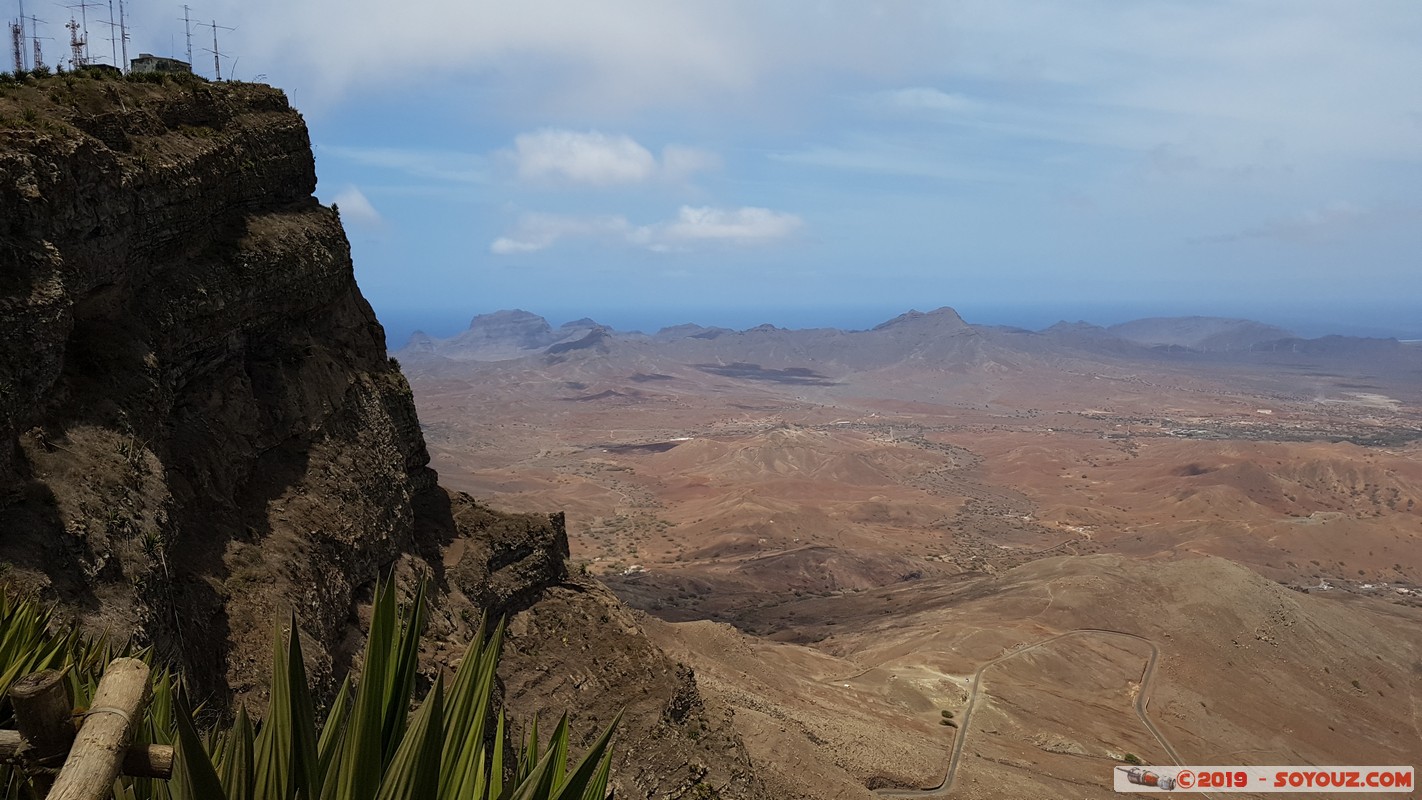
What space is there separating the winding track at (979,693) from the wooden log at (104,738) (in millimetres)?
23025

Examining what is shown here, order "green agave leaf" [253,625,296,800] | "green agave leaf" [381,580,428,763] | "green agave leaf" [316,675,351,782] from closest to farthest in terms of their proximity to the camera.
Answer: "green agave leaf" [253,625,296,800] → "green agave leaf" [381,580,428,763] → "green agave leaf" [316,675,351,782]

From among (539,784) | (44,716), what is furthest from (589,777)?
(44,716)

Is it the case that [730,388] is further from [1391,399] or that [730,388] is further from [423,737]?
[423,737]

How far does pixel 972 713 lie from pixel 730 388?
504 ft

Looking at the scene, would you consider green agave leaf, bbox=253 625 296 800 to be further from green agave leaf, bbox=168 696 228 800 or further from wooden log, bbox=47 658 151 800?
wooden log, bbox=47 658 151 800

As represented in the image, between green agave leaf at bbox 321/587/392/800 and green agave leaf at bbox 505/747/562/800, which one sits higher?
green agave leaf at bbox 321/587/392/800

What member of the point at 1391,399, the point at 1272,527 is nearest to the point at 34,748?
the point at 1272,527

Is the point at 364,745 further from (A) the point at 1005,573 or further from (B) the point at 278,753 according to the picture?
(A) the point at 1005,573

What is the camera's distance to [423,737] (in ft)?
8.75

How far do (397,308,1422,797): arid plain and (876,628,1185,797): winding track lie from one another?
0.51 ft

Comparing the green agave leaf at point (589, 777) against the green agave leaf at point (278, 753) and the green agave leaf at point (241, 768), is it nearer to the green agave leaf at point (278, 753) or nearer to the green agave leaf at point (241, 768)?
the green agave leaf at point (278, 753)

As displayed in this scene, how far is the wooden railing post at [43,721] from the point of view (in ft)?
8.08

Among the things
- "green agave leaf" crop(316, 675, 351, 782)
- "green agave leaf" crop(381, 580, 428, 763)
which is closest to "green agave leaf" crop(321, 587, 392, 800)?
"green agave leaf" crop(381, 580, 428, 763)

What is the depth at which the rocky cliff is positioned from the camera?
924cm
